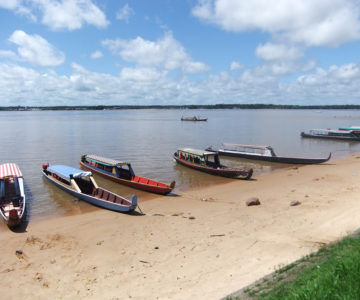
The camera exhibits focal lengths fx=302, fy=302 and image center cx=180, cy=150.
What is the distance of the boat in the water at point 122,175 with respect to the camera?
21.5 m

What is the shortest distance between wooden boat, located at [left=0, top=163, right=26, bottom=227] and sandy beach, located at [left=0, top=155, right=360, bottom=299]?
2.58 feet

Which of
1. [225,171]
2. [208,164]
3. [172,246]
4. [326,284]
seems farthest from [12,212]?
[208,164]

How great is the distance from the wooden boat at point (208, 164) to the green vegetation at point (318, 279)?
17.4m

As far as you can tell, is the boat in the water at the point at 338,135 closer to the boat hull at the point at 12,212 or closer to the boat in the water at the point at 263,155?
the boat in the water at the point at 263,155

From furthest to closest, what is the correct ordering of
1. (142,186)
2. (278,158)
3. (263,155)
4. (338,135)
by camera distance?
(338,135) → (263,155) → (278,158) → (142,186)

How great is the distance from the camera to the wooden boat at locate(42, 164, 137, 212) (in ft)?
57.8

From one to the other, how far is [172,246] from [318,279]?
7.16 metres

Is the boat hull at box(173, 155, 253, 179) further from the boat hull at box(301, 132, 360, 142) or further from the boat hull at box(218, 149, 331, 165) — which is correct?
the boat hull at box(301, 132, 360, 142)

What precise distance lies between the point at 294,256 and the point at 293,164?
82.8 feet

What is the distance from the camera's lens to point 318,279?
5867 millimetres

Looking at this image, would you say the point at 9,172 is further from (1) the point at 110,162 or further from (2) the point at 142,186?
(2) the point at 142,186

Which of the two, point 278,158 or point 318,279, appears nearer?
point 318,279

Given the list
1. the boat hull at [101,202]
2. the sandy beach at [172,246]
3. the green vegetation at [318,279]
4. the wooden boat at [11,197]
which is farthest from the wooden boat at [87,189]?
the green vegetation at [318,279]

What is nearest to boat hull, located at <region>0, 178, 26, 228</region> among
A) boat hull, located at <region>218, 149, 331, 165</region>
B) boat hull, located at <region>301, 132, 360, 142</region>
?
boat hull, located at <region>218, 149, 331, 165</region>
